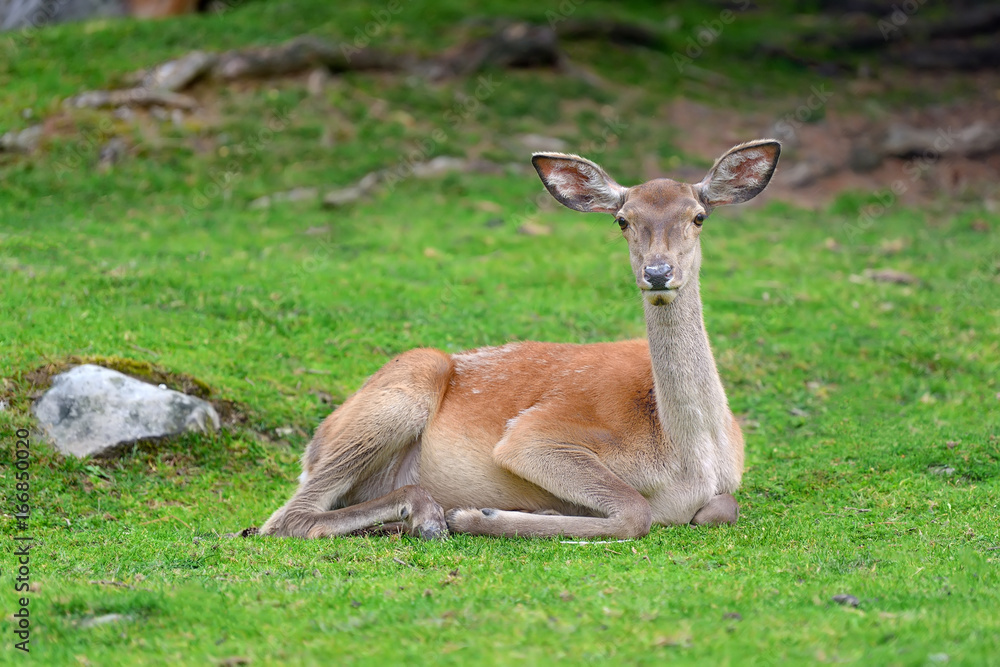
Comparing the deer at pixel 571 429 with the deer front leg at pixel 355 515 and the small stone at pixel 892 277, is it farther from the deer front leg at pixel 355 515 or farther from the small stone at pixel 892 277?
the small stone at pixel 892 277

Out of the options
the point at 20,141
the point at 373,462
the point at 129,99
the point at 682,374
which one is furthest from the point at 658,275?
the point at 129,99

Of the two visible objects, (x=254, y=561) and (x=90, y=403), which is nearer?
(x=254, y=561)

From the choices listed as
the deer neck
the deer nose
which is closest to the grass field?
the deer neck

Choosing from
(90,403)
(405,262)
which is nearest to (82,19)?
(405,262)

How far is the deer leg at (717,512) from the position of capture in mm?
7148

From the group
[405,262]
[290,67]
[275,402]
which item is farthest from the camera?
[290,67]

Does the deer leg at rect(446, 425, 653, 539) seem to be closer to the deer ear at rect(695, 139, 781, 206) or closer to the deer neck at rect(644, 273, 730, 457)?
the deer neck at rect(644, 273, 730, 457)

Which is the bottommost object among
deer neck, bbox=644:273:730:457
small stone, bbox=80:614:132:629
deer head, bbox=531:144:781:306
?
small stone, bbox=80:614:132:629

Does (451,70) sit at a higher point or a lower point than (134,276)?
higher

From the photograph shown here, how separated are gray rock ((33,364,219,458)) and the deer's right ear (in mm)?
3434

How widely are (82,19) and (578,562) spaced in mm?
20558

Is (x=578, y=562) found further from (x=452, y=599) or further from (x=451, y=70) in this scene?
(x=451, y=70)

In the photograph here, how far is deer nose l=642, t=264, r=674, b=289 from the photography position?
6.66 meters

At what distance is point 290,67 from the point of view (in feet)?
61.7
